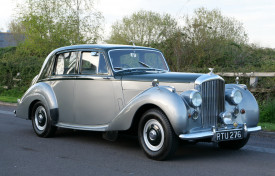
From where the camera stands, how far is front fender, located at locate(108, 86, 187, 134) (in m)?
5.43

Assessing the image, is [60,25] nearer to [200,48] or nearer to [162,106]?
[200,48]

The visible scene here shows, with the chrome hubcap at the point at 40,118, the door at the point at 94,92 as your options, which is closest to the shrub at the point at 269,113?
the door at the point at 94,92

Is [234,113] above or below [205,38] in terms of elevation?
below

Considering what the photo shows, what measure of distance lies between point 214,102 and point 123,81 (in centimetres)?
161

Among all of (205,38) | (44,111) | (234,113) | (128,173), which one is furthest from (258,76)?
(128,173)

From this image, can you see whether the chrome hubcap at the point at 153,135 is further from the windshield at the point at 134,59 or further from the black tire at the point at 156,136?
the windshield at the point at 134,59

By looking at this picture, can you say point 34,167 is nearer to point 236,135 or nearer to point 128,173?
point 128,173

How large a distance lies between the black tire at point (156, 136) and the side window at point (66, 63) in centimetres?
232

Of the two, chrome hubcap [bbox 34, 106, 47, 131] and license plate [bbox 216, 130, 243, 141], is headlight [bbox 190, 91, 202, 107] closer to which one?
A: license plate [bbox 216, 130, 243, 141]

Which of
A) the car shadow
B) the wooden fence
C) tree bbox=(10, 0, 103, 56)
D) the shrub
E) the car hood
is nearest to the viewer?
the car hood

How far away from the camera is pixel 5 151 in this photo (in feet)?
21.4

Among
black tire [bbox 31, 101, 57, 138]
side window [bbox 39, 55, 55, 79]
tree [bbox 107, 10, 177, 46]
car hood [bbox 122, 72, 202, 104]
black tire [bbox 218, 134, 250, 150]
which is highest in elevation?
tree [bbox 107, 10, 177, 46]

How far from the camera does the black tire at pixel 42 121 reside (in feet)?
25.7

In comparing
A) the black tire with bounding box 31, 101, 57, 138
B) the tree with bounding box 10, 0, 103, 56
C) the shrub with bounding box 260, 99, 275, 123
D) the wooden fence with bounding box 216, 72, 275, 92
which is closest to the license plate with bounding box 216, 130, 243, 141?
the black tire with bounding box 31, 101, 57, 138
